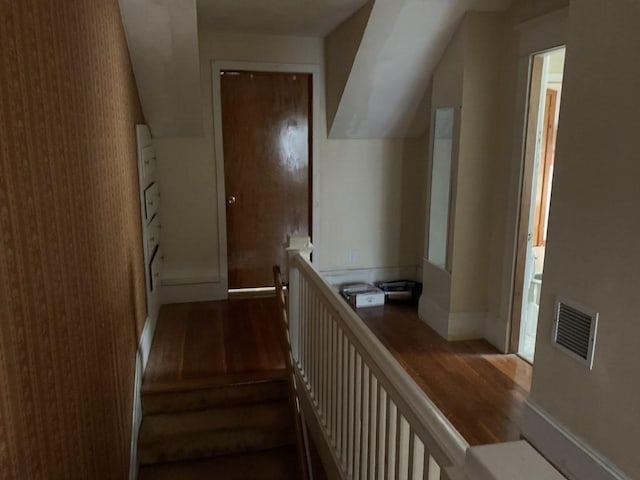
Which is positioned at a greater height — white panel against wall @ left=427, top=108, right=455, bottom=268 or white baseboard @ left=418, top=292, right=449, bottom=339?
white panel against wall @ left=427, top=108, right=455, bottom=268

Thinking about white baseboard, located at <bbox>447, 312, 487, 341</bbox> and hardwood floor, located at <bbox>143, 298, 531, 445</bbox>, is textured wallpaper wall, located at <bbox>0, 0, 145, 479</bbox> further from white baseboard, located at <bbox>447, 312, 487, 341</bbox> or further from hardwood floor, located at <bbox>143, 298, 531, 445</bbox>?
white baseboard, located at <bbox>447, 312, 487, 341</bbox>

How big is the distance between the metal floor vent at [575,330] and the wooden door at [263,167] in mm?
2693

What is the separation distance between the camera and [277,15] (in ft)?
12.0

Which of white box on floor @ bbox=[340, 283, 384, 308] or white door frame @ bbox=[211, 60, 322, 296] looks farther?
white box on floor @ bbox=[340, 283, 384, 308]

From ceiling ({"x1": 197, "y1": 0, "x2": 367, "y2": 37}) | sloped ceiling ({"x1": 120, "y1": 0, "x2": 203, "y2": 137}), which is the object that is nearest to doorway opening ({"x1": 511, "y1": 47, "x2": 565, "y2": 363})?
ceiling ({"x1": 197, "y1": 0, "x2": 367, "y2": 37})

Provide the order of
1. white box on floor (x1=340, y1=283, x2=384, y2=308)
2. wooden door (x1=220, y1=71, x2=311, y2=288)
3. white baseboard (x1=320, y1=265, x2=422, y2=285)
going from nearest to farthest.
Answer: wooden door (x1=220, y1=71, x2=311, y2=288) → white box on floor (x1=340, y1=283, x2=384, y2=308) → white baseboard (x1=320, y1=265, x2=422, y2=285)

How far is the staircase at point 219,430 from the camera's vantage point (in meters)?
2.75

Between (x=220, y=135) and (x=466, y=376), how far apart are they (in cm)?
270

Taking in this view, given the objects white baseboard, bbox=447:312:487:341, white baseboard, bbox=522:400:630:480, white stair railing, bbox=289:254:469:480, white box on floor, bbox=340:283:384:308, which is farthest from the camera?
white box on floor, bbox=340:283:384:308

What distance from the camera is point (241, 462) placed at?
9.20 feet

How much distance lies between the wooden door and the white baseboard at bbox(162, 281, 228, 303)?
6.3 inches

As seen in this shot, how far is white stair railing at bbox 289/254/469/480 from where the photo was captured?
4.09 feet

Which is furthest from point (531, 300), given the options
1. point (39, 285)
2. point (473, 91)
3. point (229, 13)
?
point (39, 285)

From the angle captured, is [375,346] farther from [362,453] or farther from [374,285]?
[374,285]
